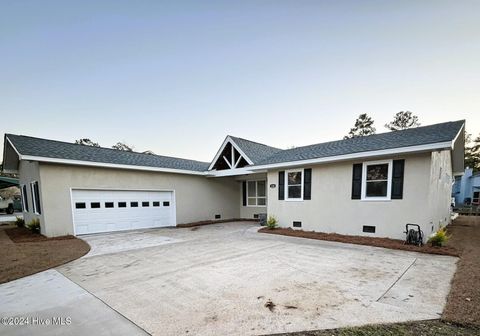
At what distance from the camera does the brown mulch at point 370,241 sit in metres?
5.85

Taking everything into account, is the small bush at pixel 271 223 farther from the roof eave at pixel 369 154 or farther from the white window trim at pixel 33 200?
the white window trim at pixel 33 200

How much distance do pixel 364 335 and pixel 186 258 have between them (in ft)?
14.8

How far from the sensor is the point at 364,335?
2316mm

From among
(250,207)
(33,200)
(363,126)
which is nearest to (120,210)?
(33,200)

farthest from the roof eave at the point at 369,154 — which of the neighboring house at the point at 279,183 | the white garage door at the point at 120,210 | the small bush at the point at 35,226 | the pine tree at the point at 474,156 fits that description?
the pine tree at the point at 474,156

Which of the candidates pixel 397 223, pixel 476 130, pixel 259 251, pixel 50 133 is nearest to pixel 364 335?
pixel 259 251

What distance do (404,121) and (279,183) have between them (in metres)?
32.8

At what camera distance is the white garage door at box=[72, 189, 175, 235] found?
30.3ft

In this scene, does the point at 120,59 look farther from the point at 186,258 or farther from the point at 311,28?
the point at 186,258

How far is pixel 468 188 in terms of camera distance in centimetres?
2453

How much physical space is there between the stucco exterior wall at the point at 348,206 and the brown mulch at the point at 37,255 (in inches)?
313

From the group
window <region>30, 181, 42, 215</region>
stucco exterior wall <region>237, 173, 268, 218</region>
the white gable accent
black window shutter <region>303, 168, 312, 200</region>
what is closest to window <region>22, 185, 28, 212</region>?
window <region>30, 181, 42, 215</region>

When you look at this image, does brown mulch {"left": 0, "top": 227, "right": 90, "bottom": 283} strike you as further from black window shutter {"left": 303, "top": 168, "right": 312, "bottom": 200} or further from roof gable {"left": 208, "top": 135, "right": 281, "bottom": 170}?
black window shutter {"left": 303, "top": 168, "right": 312, "bottom": 200}

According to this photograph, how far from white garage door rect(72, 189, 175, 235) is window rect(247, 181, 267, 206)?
17.5 ft
